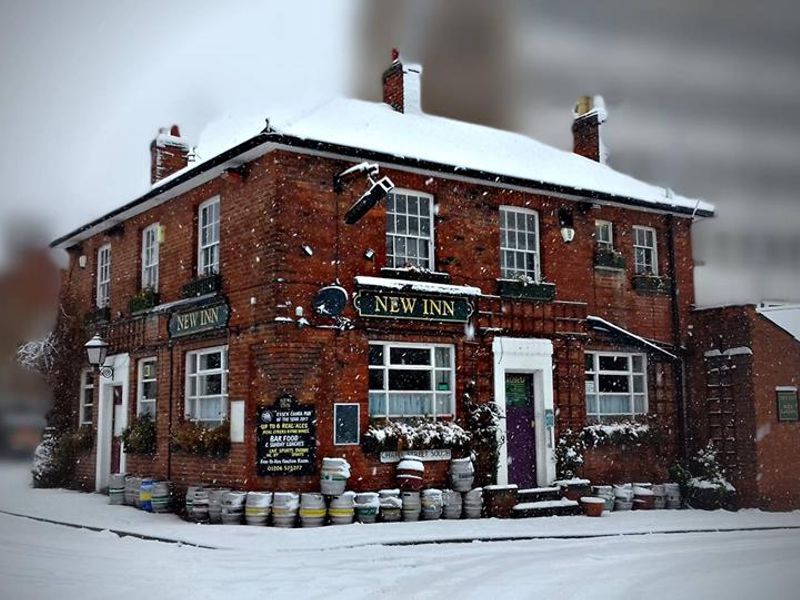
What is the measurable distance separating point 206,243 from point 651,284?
31.7 feet

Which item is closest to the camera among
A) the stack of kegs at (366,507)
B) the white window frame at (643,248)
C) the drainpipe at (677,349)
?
the stack of kegs at (366,507)

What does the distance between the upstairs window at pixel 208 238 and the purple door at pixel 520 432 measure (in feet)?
20.1

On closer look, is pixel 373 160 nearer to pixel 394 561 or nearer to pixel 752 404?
pixel 394 561

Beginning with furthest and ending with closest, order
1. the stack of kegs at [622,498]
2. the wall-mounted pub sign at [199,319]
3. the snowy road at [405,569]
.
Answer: the stack of kegs at [622,498], the wall-mounted pub sign at [199,319], the snowy road at [405,569]

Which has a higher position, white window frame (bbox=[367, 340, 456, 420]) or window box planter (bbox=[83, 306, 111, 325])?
window box planter (bbox=[83, 306, 111, 325])

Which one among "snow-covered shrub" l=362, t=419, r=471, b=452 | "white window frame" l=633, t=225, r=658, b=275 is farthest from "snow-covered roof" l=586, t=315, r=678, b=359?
"snow-covered shrub" l=362, t=419, r=471, b=452

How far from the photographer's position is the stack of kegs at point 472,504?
15188 mm

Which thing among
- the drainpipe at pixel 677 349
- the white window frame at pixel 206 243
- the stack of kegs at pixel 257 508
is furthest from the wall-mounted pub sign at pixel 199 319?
the drainpipe at pixel 677 349

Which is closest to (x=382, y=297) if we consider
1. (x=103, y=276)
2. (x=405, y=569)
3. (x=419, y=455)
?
(x=419, y=455)

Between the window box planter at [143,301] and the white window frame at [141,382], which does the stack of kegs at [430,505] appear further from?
the window box planter at [143,301]

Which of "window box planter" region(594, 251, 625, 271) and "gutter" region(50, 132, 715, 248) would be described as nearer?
"gutter" region(50, 132, 715, 248)

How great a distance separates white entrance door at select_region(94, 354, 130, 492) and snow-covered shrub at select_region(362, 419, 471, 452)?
6.85m

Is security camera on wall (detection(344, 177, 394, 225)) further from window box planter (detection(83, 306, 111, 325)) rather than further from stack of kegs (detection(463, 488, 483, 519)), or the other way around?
window box planter (detection(83, 306, 111, 325))

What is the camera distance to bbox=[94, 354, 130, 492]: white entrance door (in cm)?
1923
